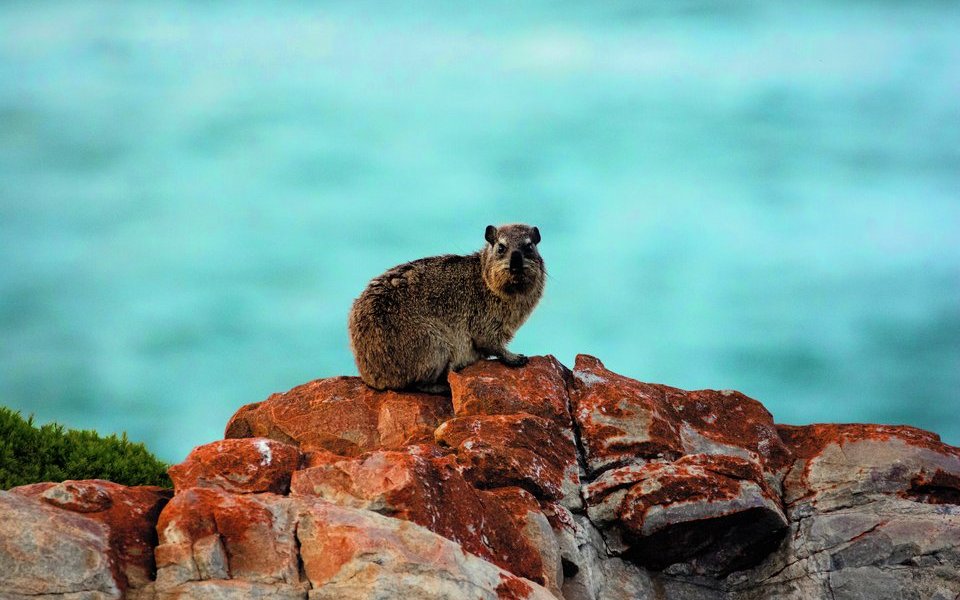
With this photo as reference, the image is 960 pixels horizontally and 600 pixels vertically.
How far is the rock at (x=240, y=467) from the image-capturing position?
946cm

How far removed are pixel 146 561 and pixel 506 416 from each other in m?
4.86

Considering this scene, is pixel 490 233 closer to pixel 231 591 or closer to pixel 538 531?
pixel 538 531

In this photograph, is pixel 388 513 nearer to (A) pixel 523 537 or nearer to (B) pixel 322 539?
(B) pixel 322 539

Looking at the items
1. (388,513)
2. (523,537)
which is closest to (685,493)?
(523,537)

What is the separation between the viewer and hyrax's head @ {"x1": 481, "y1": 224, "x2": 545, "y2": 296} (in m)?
15.3

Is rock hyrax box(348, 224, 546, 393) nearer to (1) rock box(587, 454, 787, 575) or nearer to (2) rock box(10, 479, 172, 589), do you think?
(1) rock box(587, 454, 787, 575)

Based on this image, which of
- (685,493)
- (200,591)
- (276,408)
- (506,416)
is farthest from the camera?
(276,408)

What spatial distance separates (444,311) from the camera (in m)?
15.0

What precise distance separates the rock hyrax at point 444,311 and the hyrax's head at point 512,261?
2cm

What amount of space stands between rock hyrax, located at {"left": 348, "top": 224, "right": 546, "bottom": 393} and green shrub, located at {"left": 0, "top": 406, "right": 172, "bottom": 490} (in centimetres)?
363

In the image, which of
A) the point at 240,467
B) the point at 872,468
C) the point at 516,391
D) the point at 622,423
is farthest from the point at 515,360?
the point at 240,467

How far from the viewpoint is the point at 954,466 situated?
38.4ft

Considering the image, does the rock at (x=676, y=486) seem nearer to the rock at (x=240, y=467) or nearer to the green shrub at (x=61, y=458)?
the rock at (x=240, y=467)

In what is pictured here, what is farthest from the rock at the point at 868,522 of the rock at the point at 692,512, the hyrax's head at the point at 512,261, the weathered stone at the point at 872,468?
the hyrax's head at the point at 512,261
